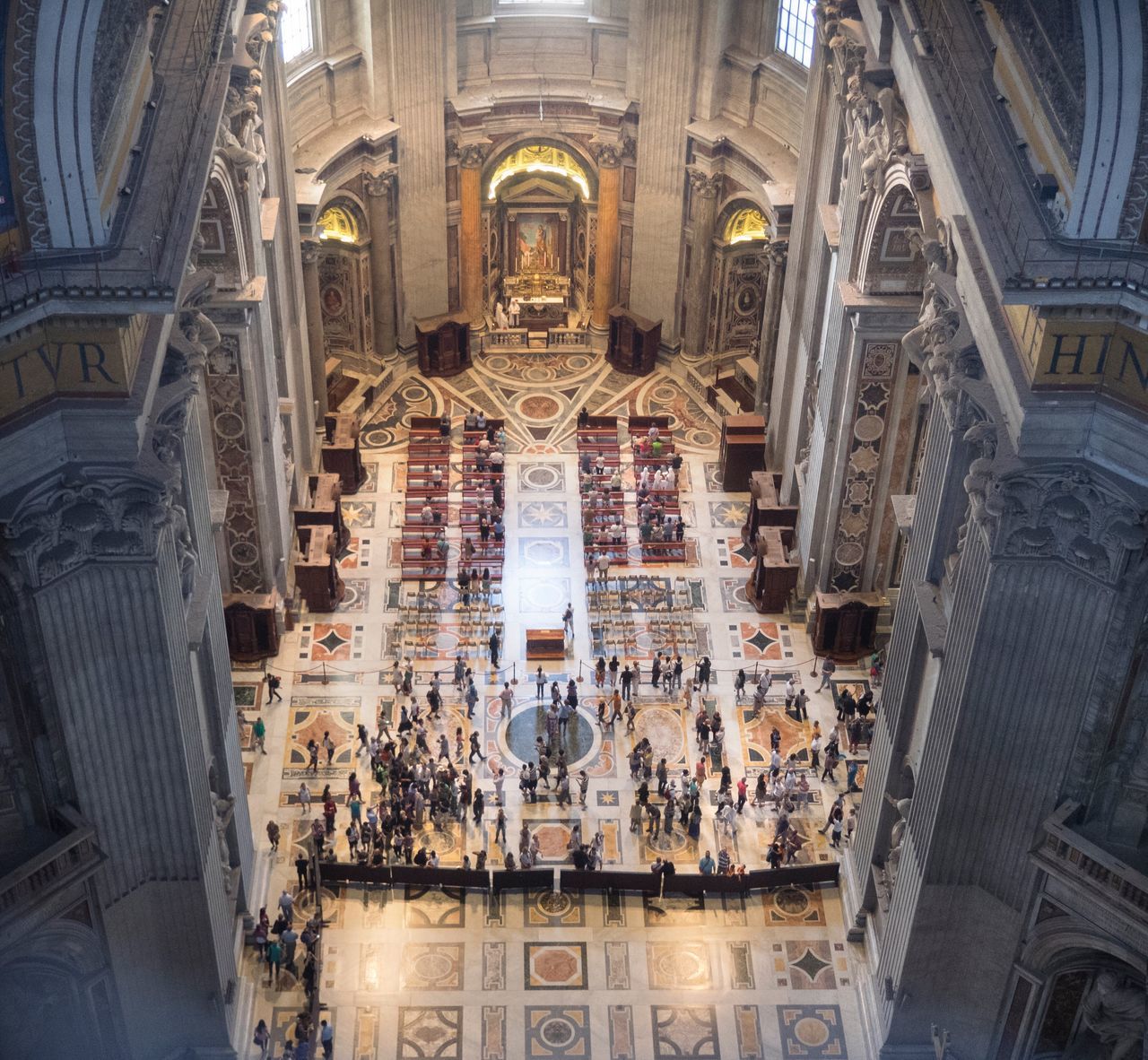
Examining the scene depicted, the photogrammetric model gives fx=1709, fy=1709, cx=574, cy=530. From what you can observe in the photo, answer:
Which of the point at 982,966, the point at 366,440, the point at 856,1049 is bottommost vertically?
the point at 856,1049

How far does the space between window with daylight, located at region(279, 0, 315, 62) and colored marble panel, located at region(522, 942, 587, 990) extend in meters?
19.7

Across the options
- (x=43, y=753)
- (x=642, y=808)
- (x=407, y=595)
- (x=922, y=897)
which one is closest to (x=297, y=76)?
(x=407, y=595)

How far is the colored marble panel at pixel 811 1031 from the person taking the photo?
26.1 metres

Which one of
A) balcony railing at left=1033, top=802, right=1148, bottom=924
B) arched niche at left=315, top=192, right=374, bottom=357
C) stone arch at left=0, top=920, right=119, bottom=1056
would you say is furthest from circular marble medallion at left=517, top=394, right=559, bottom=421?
balcony railing at left=1033, top=802, right=1148, bottom=924

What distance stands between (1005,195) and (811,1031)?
1323cm

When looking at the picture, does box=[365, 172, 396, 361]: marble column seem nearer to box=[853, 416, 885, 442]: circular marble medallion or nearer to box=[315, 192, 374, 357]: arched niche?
box=[315, 192, 374, 357]: arched niche

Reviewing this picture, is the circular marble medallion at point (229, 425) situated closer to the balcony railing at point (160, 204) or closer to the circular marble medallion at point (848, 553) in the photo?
the balcony railing at point (160, 204)

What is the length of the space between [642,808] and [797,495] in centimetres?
916

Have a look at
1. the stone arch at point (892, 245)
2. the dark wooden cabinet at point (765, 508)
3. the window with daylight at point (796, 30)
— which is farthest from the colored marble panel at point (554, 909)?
the window with daylight at point (796, 30)

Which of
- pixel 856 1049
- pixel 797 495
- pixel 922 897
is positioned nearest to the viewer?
pixel 922 897

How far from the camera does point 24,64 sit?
17969 millimetres

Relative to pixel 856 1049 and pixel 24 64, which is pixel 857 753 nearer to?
pixel 856 1049

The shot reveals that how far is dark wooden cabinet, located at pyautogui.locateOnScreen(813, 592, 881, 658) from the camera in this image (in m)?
33.4

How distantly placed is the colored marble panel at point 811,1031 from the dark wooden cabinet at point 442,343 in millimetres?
21112
